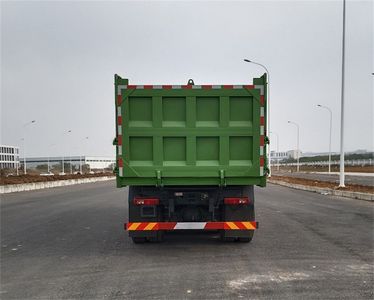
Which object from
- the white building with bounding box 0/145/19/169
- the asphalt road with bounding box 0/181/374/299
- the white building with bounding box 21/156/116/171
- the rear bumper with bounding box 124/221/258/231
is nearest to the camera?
the asphalt road with bounding box 0/181/374/299

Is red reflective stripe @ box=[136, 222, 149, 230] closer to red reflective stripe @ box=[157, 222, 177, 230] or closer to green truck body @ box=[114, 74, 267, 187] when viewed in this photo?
red reflective stripe @ box=[157, 222, 177, 230]

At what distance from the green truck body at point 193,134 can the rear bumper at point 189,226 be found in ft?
2.62

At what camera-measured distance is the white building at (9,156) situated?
112 metres

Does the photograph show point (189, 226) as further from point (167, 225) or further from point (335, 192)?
point (335, 192)

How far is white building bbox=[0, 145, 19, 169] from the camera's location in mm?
112438

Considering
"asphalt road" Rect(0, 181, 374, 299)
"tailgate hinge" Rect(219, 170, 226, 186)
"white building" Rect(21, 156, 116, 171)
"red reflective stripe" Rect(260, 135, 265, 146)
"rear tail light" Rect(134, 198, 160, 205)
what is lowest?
"white building" Rect(21, 156, 116, 171)

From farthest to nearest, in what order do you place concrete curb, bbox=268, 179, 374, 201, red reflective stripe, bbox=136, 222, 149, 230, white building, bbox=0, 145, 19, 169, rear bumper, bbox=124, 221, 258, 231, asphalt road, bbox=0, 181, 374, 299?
white building, bbox=0, 145, 19, 169 → concrete curb, bbox=268, 179, 374, 201 → red reflective stripe, bbox=136, 222, 149, 230 → rear bumper, bbox=124, 221, 258, 231 → asphalt road, bbox=0, 181, 374, 299

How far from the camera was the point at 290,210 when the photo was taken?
45.3 feet

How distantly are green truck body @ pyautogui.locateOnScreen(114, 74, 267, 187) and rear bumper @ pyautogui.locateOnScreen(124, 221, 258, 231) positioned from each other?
797 millimetres

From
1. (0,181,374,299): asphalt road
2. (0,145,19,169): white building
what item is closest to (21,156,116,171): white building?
(0,145,19,169): white building

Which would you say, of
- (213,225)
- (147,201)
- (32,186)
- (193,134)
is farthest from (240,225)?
(32,186)

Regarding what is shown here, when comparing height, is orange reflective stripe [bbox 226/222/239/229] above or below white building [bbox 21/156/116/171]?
above

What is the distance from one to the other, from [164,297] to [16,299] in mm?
1856

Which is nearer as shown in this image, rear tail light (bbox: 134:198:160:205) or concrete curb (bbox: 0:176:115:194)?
rear tail light (bbox: 134:198:160:205)
